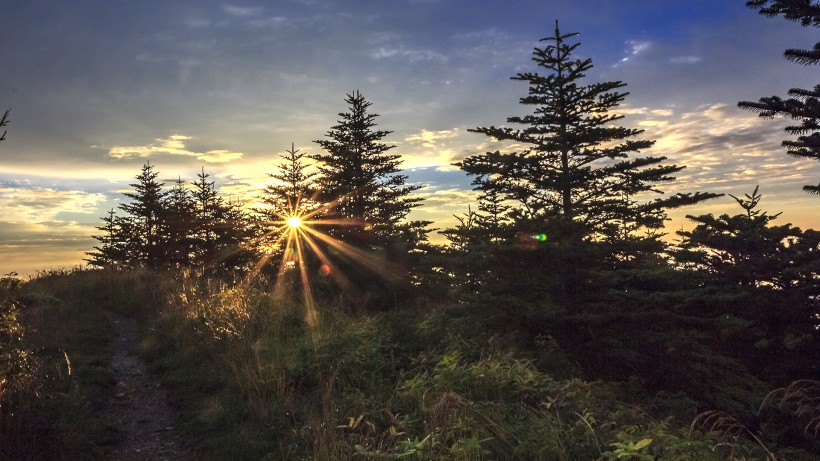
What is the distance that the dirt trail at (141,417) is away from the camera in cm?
562

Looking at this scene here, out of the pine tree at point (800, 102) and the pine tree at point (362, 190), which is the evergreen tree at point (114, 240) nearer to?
the pine tree at point (362, 190)

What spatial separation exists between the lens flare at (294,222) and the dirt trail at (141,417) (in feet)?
58.5

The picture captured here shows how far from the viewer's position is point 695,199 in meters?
13.7

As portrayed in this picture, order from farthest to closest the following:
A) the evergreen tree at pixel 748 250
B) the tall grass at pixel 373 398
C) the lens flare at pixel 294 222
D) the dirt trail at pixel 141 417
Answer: the lens flare at pixel 294 222 < the evergreen tree at pixel 748 250 < the dirt trail at pixel 141 417 < the tall grass at pixel 373 398

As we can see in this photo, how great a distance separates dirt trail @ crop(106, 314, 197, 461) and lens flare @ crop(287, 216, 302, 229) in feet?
58.5

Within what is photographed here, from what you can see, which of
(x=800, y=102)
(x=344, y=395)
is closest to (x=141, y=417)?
(x=344, y=395)

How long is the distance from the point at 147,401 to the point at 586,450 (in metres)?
6.25

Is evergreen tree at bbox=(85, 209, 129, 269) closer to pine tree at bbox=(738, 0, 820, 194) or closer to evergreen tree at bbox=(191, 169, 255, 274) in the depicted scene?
evergreen tree at bbox=(191, 169, 255, 274)

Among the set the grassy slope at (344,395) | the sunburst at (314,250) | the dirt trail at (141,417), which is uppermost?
the sunburst at (314,250)

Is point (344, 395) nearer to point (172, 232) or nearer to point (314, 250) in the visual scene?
point (314, 250)

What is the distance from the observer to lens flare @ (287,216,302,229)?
2707 centimetres

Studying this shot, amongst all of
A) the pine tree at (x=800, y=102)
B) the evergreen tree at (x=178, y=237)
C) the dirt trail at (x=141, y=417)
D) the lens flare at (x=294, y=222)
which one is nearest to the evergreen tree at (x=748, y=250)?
the pine tree at (x=800, y=102)

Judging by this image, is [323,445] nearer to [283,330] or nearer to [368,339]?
[368,339]

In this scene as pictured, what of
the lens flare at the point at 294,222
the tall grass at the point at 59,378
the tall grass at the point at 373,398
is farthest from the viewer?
the lens flare at the point at 294,222
